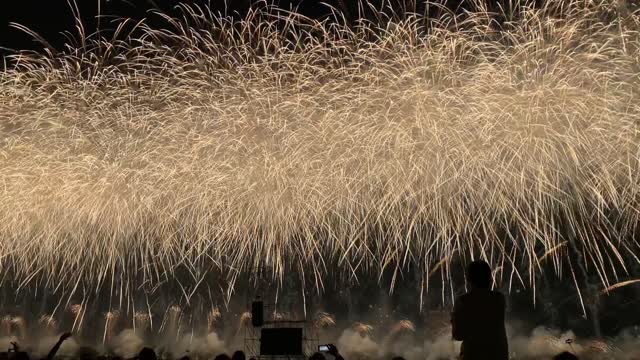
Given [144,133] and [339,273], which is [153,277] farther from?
[144,133]

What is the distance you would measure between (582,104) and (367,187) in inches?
231

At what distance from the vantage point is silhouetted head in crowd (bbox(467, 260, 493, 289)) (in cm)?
581

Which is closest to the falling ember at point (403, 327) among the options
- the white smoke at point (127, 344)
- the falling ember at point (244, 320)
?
the falling ember at point (244, 320)

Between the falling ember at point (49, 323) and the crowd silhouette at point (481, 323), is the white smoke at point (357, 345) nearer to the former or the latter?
the falling ember at point (49, 323)

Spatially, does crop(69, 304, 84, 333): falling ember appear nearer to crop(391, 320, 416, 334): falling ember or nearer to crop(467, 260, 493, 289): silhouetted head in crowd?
crop(391, 320, 416, 334): falling ember

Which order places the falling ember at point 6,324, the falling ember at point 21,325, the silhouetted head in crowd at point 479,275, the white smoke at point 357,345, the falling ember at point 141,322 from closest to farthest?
the silhouetted head in crowd at point 479,275 < the falling ember at point 21,325 < the falling ember at point 6,324 < the white smoke at point 357,345 < the falling ember at point 141,322

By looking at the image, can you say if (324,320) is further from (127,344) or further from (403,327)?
(127,344)

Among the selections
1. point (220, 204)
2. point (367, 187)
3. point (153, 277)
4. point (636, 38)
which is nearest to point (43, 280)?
point (153, 277)

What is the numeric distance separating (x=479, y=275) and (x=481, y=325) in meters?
0.42

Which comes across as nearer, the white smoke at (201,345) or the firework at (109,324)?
the white smoke at (201,345)

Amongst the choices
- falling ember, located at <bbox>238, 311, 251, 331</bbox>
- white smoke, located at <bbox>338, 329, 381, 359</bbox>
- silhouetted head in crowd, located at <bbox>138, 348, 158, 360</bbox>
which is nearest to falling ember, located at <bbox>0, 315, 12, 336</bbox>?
falling ember, located at <bbox>238, 311, 251, 331</bbox>

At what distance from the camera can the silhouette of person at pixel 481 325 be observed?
18.5 ft

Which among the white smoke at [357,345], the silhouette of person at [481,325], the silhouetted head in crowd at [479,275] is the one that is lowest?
the white smoke at [357,345]

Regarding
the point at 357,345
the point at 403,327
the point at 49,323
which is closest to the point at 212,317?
the point at 357,345
